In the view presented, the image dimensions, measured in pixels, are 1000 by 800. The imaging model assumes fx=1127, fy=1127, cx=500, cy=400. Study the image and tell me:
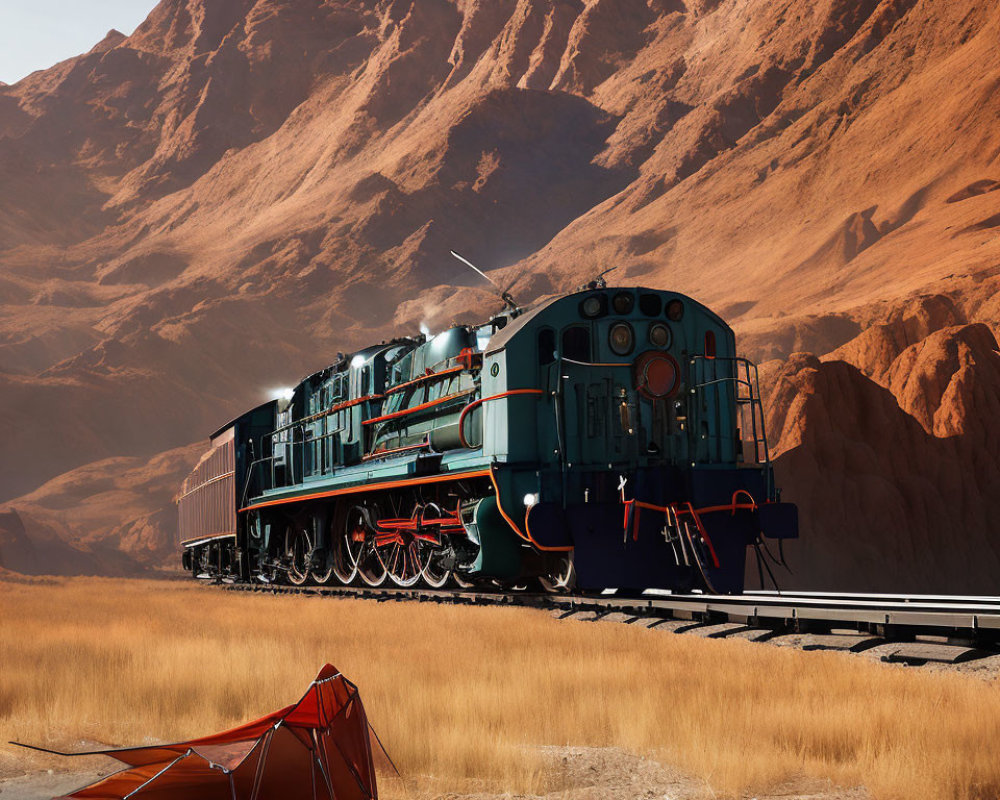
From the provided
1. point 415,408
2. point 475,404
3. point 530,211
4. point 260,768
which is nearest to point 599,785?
point 260,768

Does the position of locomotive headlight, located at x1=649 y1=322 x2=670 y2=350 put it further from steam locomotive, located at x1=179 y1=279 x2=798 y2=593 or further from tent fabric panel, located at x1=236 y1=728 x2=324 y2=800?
→ tent fabric panel, located at x1=236 y1=728 x2=324 y2=800

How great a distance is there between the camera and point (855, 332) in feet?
195

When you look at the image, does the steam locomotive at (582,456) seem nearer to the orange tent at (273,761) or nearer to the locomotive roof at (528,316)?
the locomotive roof at (528,316)

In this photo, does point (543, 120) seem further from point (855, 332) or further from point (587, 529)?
point (587, 529)

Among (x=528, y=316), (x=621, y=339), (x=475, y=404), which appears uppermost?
(x=528, y=316)

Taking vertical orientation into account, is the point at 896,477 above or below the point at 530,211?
below

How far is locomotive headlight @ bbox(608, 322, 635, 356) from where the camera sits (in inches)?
594

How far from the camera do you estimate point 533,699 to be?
8.50 m

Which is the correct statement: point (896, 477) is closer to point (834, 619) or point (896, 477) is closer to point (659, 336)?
point (659, 336)

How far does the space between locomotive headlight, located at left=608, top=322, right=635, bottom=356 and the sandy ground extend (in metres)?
8.56

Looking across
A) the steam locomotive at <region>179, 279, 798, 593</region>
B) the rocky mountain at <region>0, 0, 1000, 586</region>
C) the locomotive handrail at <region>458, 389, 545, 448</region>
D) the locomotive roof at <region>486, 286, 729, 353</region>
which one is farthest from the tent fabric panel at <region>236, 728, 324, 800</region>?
the rocky mountain at <region>0, 0, 1000, 586</region>

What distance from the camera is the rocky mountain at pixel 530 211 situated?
3322cm

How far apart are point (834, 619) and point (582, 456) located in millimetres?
4338

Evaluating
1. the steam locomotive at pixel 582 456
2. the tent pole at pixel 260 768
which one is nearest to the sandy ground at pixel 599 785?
the tent pole at pixel 260 768
